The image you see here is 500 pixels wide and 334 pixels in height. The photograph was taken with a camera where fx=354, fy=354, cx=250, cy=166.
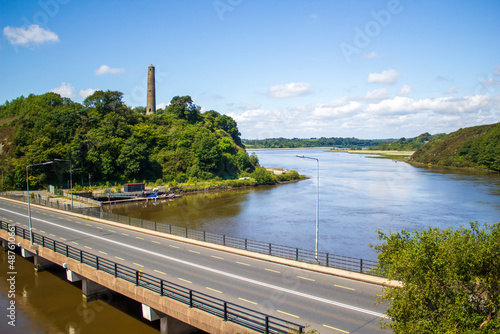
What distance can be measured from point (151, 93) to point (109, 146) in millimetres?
54768

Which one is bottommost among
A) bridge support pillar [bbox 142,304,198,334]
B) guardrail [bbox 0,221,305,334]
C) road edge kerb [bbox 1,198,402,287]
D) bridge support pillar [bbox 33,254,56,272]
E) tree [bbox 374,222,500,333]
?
bridge support pillar [bbox 33,254,56,272]

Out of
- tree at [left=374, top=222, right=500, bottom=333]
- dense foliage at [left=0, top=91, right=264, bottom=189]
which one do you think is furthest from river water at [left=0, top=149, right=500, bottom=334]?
dense foliage at [left=0, top=91, right=264, bottom=189]

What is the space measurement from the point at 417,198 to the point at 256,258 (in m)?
61.6

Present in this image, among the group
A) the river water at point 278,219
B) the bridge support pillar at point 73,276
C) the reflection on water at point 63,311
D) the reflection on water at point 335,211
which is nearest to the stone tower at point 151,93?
the river water at point 278,219

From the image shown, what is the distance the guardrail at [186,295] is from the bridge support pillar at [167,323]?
118 centimetres

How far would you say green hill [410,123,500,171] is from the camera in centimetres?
14288

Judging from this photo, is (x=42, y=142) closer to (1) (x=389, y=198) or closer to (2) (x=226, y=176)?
(2) (x=226, y=176)

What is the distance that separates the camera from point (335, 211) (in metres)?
65.1

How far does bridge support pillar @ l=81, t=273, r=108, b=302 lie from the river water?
50 cm

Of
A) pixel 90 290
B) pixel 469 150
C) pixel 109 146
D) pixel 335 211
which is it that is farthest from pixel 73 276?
pixel 469 150

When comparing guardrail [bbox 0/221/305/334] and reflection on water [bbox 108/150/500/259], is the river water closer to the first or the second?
reflection on water [bbox 108/150/500/259]

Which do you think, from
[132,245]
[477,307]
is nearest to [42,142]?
[132,245]

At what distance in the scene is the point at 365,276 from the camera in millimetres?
21641

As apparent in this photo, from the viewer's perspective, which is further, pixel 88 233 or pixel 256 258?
pixel 88 233
